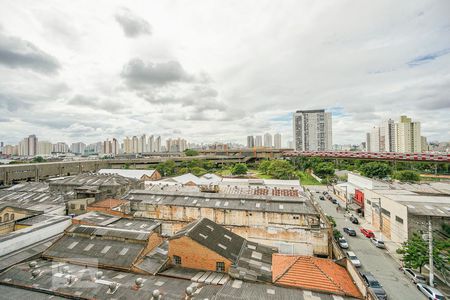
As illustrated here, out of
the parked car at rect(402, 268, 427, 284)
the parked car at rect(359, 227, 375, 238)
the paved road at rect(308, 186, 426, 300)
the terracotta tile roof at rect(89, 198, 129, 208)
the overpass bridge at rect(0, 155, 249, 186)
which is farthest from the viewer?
the overpass bridge at rect(0, 155, 249, 186)

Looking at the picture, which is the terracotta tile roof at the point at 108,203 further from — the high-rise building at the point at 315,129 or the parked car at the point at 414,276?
the high-rise building at the point at 315,129

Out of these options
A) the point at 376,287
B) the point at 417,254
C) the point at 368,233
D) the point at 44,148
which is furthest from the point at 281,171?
the point at 44,148

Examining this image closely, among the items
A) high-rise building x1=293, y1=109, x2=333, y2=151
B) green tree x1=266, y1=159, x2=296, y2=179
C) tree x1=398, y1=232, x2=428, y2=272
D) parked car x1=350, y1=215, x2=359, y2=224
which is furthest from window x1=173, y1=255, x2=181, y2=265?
high-rise building x1=293, y1=109, x2=333, y2=151

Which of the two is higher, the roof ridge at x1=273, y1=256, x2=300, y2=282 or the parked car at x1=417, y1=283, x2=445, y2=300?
the roof ridge at x1=273, y1=256, x2=300, y2=282

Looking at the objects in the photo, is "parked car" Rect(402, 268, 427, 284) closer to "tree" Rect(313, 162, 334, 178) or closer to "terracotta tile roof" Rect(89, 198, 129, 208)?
"terracotta tile roof" Rect(89, 198, 129, 208)

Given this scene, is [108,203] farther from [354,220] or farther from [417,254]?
[354,220]

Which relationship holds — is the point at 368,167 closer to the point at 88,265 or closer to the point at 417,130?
the point at 88,265
